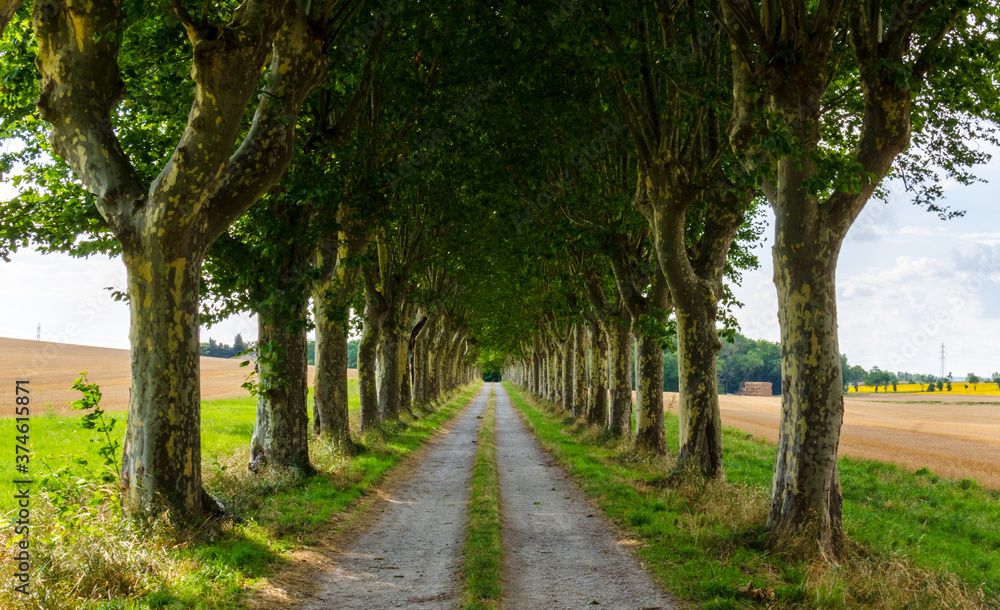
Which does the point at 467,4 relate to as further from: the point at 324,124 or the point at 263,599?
the point at 263,599

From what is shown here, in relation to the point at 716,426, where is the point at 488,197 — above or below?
above

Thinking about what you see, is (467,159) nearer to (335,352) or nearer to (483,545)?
(335,352)

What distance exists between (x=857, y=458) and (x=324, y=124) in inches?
769

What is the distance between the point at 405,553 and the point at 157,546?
3172mm

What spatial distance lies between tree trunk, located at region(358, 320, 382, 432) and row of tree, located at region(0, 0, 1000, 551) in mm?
86

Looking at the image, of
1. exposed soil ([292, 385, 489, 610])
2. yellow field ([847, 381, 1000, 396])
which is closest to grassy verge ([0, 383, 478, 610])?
exposed soil ([292, 385, 489, 610])

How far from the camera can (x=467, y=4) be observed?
38.3 ft

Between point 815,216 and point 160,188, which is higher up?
point 160,188

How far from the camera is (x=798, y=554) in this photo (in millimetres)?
7254

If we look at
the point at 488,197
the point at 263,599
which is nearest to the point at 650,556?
the point at 263,599

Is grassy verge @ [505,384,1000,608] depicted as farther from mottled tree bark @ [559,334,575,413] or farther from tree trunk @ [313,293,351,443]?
mottled tree bark @ [559,334,575,413]

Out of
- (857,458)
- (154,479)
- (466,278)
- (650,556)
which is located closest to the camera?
(154,479)

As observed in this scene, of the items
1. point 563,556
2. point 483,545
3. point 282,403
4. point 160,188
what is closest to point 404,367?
point 282,403

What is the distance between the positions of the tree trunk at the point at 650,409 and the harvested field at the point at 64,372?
20714 mm
